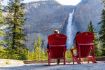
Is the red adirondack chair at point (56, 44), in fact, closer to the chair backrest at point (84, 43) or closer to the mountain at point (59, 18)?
the chair backrest at point (84, 43)

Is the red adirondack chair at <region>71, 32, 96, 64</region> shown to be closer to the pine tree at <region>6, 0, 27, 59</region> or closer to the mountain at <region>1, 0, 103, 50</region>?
the pine tree at <region>6, 0, 27, 59</region>

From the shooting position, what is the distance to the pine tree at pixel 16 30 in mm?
45781

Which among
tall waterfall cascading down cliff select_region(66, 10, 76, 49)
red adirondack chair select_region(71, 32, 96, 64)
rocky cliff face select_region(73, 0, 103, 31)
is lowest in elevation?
red adirondack chair select_region(71, 32, 96, 64)

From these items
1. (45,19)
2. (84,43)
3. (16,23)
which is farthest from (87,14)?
(84,43)

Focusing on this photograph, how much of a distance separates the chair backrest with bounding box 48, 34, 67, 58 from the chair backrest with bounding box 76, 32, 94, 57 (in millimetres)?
709

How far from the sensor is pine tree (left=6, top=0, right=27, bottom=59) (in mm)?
45781

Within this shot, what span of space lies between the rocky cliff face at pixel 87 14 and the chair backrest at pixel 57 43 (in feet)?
424

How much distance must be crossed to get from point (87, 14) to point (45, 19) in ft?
61.2

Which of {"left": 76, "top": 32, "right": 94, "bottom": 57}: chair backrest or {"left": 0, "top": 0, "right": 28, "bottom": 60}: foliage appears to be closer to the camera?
{"left": 76, "top": 32, "right": 94, "bottom": 57}: chair backrest

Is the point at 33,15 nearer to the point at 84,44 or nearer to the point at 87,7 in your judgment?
the point at 87,7

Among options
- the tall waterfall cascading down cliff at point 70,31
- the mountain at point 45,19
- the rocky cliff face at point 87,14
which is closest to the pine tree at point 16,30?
the tall waterfall cascading down cliff at point 70,31

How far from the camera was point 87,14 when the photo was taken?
151000mm

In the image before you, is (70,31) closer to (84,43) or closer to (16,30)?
(16,30)

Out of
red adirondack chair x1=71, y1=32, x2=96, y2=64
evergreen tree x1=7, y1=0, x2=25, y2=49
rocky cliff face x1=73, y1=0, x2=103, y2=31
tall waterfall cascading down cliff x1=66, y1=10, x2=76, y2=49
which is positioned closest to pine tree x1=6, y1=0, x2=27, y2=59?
evergreen tree x1=7, y1=0, x2=25, y2=49
